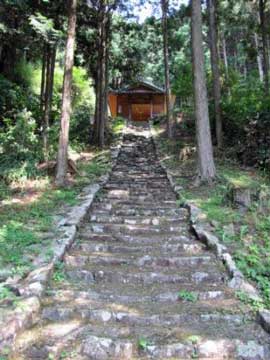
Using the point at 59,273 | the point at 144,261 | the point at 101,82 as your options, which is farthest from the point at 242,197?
the point at 101,82

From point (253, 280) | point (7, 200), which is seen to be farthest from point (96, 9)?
point (253, 280)

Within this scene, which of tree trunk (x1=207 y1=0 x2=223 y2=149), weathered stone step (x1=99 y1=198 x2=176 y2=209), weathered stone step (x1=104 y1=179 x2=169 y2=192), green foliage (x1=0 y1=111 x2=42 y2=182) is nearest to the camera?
weathered stone step (x1=99 y1=198 x2=176 y2=209)

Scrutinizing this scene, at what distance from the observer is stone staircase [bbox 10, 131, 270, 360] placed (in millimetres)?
3973

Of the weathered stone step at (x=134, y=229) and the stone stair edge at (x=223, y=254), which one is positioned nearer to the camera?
the stone stair edge at (x=223, y=254)

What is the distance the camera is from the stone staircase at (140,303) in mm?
3973

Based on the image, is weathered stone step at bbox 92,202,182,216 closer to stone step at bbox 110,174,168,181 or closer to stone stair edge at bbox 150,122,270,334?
stone stair edge at bbox 150,122,270,334

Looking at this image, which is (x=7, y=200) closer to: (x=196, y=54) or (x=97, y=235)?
(x=97, y=235)

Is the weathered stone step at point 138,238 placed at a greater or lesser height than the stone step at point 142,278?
greater

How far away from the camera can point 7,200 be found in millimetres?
8930

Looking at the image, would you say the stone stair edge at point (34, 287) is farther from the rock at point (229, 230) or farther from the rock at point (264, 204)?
the rock at point (264, 204)

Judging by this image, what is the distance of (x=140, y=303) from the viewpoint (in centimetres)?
492

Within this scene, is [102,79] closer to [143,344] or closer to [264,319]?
[264,319]

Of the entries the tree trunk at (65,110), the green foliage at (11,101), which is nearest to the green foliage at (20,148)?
the tree trunk at (65,110)

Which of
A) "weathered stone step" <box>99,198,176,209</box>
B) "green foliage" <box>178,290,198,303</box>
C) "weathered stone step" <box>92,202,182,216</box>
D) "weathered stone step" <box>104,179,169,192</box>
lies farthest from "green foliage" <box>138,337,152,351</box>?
"weathered stone step" <box>104,179,169,192</box>
